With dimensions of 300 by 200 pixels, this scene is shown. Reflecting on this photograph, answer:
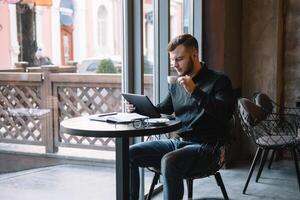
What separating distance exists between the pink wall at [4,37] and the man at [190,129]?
0.98 m

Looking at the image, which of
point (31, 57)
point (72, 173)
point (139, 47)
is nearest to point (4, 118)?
point (31, 57)

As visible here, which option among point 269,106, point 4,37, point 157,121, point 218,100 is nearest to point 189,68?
point 218,100

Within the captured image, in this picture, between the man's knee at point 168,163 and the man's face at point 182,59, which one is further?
the man's face at point 182,59

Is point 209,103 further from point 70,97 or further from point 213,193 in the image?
point 213,193

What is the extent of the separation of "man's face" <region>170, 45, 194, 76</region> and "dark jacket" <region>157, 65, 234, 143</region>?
0.31 feet

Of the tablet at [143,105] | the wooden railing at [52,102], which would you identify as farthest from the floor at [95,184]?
the tablet at [143,105]

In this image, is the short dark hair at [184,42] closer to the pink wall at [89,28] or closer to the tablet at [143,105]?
the tablet at [143,105]

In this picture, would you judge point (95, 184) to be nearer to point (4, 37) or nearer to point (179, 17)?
point (4, 37)

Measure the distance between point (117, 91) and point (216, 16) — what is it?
68.7 inches

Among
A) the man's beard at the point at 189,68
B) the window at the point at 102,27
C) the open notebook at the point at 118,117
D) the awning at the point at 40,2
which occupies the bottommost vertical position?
the open notebook at the point at 118,117

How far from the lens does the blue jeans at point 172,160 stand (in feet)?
8.64

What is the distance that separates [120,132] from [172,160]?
0.49 meters

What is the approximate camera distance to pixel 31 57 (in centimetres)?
249

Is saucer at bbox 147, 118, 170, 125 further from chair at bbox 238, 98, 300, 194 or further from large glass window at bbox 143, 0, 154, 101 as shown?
chair at bbox 238, 98, 300, 194
